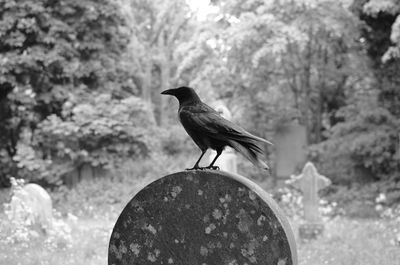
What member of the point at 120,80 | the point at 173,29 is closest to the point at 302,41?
the point at 120,80

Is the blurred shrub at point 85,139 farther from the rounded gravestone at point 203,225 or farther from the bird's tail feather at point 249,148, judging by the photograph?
the bird's tail feather at point 249,148

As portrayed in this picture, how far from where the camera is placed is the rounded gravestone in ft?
10.1

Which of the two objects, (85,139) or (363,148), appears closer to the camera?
(363,148)

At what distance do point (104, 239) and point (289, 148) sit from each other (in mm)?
6985

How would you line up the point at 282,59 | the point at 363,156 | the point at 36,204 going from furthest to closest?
the point at 282,59 → the point at 363,156 → the point at 36,204

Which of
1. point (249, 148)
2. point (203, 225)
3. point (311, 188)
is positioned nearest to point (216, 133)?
point (249, 148)

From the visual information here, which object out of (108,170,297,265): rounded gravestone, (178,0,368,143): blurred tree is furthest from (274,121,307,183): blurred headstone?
(108,170,297,265): rounded gravestone

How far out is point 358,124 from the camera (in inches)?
449

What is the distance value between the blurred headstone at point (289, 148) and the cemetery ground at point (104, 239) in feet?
10.9

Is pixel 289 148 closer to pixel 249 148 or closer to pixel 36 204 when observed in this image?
pixel 36 204

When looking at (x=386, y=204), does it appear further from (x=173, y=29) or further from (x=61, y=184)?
(x=173, y=29)

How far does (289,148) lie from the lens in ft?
46.0

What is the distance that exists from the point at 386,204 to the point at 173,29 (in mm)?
11822

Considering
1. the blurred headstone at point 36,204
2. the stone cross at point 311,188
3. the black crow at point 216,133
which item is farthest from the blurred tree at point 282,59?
the black crow at point 216,133
